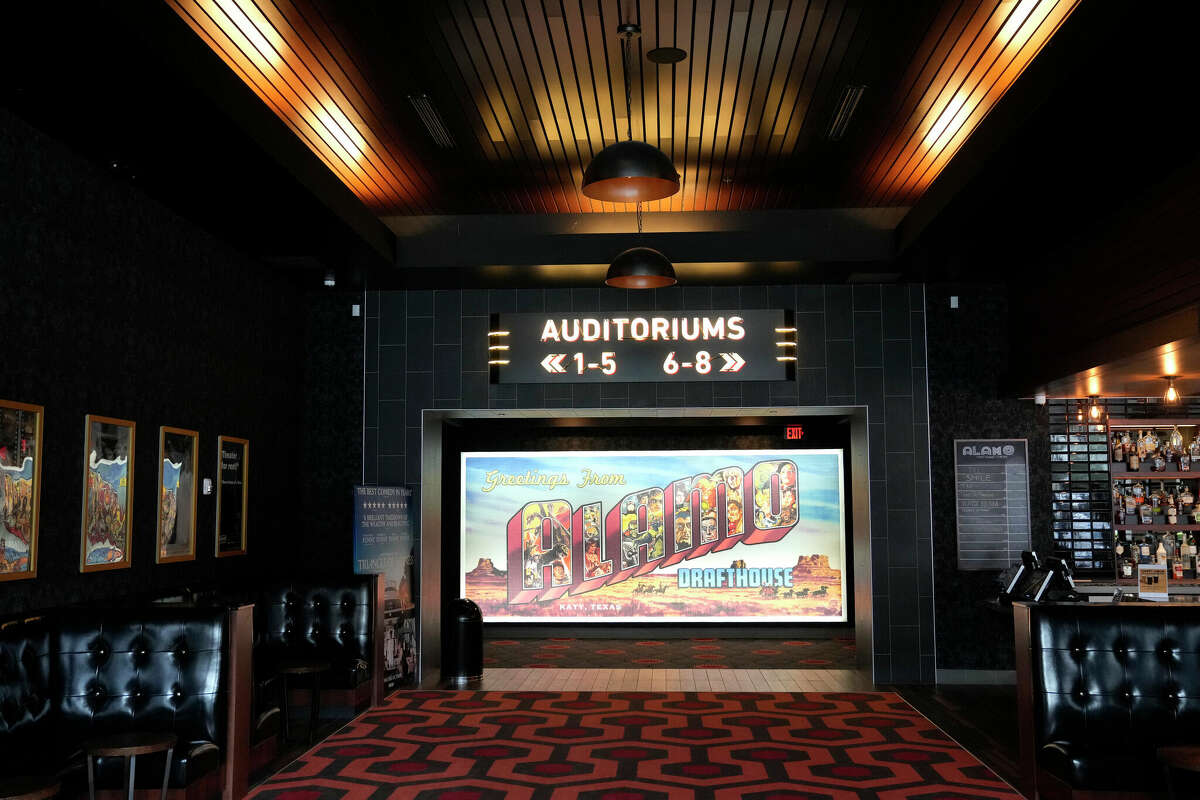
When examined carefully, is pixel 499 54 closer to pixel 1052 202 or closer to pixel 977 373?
pixel 1052 202

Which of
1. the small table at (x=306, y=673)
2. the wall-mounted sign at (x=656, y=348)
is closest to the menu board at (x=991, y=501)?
the wall-mounted sign at (x=656, y=348)

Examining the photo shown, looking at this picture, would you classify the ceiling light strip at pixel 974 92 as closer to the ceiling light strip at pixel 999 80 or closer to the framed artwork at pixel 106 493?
the ceiling light strip at pixel 999 80

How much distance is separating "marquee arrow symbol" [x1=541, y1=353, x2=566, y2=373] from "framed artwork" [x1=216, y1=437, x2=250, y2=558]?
2.58 metres

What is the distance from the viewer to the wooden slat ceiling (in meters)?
4.86

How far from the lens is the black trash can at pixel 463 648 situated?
8688mm

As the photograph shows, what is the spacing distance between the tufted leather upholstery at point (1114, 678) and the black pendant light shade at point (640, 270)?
3.21m

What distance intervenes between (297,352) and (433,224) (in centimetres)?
178

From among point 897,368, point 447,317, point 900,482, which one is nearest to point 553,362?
point 447,317

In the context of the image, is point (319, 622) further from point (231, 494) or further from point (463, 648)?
point (463, 648)

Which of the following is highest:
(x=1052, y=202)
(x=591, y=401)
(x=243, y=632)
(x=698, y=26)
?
(x=698, y=26)

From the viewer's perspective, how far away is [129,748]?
168 inches

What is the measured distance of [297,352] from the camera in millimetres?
9008

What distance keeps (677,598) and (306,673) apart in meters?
5.79

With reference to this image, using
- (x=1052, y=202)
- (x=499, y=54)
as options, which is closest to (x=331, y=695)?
(x=499, y=54)
